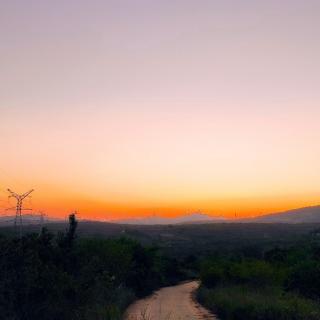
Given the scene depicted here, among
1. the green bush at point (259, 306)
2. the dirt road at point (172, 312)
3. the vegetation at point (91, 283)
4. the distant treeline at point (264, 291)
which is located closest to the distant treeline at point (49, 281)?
the vegetation at point (91, 283)

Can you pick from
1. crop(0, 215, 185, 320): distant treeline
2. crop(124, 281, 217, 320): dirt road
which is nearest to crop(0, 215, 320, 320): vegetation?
crop(0, 215, 185, 320): distant treeline

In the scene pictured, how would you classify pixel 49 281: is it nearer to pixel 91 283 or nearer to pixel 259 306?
pixel 91 283

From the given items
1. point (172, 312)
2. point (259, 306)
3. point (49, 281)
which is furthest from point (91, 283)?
point (172, 312)

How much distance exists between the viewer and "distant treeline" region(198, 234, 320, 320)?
93.5 feet

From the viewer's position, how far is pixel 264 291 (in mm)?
41219

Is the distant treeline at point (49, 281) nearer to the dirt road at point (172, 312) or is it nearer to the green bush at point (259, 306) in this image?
the dirt road at point (172, 312)

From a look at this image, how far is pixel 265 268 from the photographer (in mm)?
43969

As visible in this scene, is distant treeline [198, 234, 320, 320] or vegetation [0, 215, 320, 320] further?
distant treeline [198, 234, 320, 320]

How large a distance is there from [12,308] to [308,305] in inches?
626

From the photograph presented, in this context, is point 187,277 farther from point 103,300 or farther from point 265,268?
point 103,300

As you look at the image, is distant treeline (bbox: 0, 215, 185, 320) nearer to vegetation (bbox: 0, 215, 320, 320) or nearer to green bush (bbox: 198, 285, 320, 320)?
vegetation (bbox: 0, 215, 320, 320)

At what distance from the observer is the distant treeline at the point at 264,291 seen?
28500 mm

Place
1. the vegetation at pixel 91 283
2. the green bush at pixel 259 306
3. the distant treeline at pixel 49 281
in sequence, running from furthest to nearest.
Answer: the green bush at pixel 259 306
the vegetation at pixel 91 283
the distant treeline at pixel 49 281

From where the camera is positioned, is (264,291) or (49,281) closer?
(49,281)
